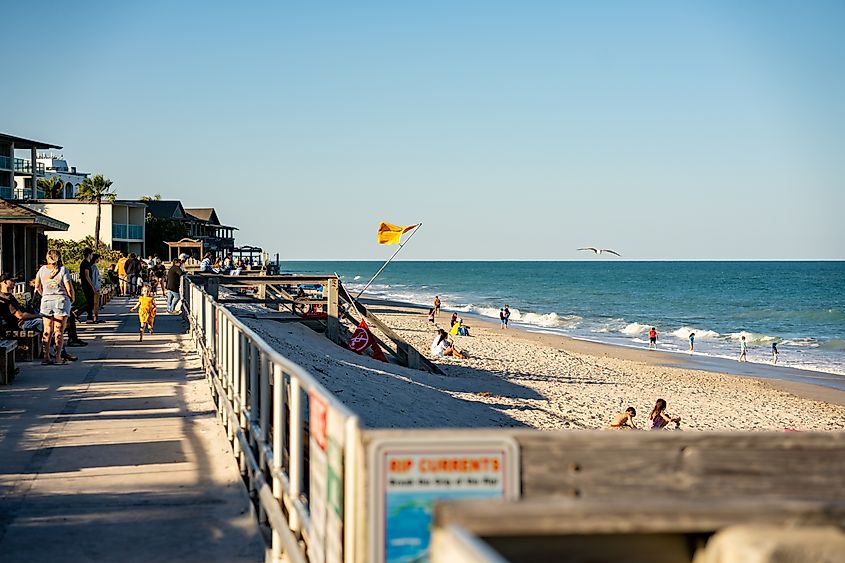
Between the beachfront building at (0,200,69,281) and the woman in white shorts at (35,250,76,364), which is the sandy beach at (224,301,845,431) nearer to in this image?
the woman in white shorts at (35,250,76,364)

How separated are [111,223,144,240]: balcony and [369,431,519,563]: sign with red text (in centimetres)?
6057

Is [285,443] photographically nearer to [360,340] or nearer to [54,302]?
[54,302]

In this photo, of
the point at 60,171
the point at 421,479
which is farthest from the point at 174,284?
the point at 60,171

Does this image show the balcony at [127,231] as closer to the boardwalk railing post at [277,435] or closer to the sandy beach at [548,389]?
the sandy beach at [548,389]

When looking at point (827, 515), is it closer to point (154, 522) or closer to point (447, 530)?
point (447, 530)

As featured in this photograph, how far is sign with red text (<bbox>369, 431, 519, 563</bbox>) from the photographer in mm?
2908

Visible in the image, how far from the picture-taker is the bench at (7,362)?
35.4 ft

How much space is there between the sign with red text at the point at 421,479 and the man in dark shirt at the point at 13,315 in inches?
431

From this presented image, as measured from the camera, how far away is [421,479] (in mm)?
2941

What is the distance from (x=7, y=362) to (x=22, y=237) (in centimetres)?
1733

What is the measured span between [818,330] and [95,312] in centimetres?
4816

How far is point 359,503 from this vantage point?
295cm

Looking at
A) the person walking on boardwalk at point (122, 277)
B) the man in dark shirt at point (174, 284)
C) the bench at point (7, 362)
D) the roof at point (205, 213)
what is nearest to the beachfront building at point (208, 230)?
the roof at point (205, 213)

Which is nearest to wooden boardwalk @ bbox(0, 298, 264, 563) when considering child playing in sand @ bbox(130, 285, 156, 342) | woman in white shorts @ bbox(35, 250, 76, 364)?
woman in white shorts @ bbox(35, 250, 76, 364)
